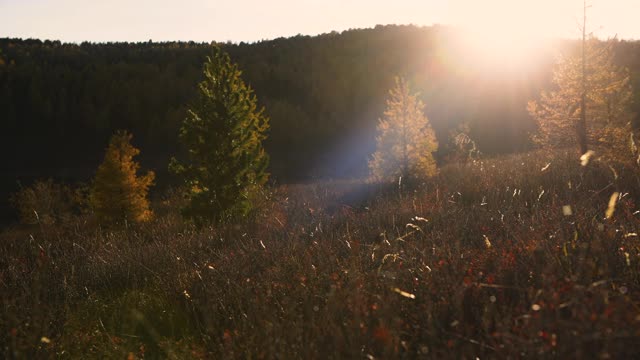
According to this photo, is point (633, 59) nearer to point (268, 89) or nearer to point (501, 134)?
point (501, 134)

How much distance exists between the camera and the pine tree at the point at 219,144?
14148 millimetres

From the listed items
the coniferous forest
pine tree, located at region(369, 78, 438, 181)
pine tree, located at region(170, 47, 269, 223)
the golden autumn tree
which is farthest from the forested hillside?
pine tree, located at region(170, 47, 269, 223)

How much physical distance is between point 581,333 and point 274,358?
1311 millimetres

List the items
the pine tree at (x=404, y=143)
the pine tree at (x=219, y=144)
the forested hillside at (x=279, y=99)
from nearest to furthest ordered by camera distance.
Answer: the pine tree at (x=219, y=144) < the pine tree at (x=404, y=143) < the forested hillside at (x=279, y=99)

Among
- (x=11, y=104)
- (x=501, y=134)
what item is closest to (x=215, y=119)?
(x=501, y=134)

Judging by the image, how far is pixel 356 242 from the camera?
11.5 ft

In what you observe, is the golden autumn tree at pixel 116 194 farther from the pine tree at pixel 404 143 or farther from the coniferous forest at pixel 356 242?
the pine tree at pixel 404 143

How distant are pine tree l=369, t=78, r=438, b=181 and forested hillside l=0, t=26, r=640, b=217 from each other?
34.5 metres

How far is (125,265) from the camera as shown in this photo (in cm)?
491

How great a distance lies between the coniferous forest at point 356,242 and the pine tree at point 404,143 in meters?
0.06

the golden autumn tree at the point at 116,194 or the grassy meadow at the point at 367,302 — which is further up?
the grassy meadow at the point at 367,302

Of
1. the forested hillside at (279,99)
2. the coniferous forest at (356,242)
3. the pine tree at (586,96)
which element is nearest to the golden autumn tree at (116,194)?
the coniferous forest at (356,242)

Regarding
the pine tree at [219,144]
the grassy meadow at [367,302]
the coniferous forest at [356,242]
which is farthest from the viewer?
the pine tree at [219,144]

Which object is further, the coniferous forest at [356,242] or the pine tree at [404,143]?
the pine tree at [404,143]
